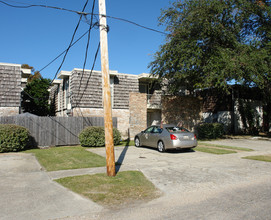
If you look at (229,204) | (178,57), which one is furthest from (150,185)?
(178,57)

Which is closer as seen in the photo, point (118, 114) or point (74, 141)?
point (74, 141)

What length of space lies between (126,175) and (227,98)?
66.4 feet

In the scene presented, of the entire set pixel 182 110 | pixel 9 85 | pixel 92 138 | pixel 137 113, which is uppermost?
pixel 9 85

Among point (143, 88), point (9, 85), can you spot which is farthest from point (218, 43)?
point (9, 85)

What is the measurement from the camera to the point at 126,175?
7363mm

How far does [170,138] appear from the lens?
39.1ft

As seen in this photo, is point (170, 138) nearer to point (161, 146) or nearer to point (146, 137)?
point (161, 146)

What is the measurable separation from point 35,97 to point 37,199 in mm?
19533

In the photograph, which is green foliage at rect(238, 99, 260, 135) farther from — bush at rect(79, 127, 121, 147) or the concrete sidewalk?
the concrete sidewalk

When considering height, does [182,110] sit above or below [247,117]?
above

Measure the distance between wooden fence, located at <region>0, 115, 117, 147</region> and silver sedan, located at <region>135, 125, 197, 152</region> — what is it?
5.21m

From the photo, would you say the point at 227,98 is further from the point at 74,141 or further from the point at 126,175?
the point at 126,175

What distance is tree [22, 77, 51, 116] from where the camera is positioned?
23.0m

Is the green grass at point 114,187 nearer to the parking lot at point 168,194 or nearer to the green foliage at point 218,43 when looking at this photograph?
the parking lot at point 168,194
